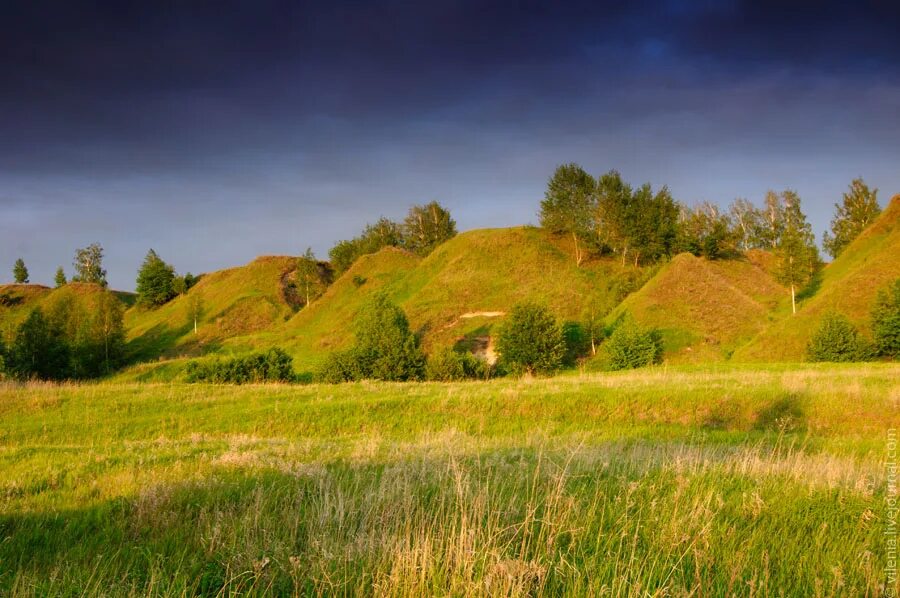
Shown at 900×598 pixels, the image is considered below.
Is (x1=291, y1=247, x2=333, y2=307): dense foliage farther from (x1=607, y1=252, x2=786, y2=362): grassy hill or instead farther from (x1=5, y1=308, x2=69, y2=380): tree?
(x1=607, y1=252, x2=786, y2=362): grassy hill

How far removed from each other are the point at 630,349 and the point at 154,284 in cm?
9435

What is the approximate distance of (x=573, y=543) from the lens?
4.85 metres

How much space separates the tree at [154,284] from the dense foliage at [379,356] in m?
77.0

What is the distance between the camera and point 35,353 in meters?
47.6

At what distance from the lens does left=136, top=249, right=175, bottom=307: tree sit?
3887 inches

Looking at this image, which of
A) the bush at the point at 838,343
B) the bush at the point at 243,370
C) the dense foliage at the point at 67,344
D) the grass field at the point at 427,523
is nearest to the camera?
the grass field at the point at 427,523

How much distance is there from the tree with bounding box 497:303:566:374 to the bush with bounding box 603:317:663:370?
192 inches

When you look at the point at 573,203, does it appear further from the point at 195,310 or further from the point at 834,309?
the point at 195,310

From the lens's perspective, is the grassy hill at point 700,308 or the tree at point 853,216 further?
the tree at point 853,216

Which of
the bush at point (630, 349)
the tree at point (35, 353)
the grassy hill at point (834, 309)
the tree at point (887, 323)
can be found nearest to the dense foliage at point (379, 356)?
the bush at point (630, 349)

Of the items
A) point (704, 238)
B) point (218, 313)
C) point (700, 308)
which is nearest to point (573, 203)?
point (704, 238)

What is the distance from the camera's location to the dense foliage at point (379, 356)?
36.7 m

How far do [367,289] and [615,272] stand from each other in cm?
3686

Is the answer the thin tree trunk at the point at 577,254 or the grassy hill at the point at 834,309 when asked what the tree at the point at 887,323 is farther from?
the thin tree trunk at the point at 577,254
